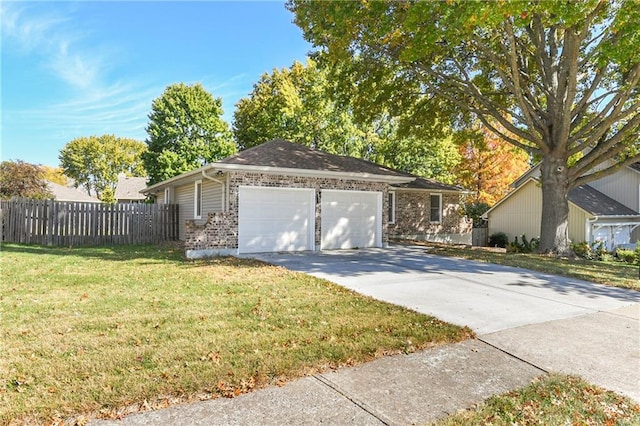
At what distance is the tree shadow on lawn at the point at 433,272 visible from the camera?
7.60m

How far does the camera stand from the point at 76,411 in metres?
2.80

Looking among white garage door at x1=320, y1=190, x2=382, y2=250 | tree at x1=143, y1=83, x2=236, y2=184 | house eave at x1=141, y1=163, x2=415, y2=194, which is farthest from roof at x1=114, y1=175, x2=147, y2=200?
white garage door at x1=320, y1=190, x2=382, y2=250

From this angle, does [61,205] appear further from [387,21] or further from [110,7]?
[387,21]

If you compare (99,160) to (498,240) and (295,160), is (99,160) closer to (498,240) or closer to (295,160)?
(295,160)

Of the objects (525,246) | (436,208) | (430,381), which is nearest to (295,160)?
(436,208)

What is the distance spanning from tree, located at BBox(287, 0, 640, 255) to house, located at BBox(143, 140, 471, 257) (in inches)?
147

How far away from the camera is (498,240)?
74.2 ft

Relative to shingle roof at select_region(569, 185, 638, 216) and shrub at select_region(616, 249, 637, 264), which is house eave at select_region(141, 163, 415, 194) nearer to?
shrub at select_region(616, 249, 637, 264)

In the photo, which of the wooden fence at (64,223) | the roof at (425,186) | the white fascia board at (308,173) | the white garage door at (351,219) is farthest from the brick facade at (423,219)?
the wooden fence at (64,223)

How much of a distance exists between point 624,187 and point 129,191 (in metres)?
39.9

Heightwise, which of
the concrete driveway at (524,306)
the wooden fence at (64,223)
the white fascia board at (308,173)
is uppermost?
the white fascia board at (308,173)

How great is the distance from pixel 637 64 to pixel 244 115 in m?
26.1

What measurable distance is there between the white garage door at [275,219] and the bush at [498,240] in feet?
46.4

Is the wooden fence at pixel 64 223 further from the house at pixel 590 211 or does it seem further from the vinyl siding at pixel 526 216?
the vinyl siding at pixel 526 216
